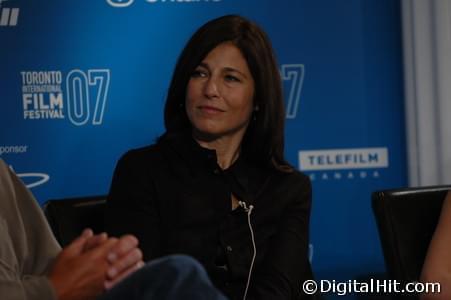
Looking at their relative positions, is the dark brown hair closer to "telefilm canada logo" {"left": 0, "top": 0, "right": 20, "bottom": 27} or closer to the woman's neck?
the woman's neck

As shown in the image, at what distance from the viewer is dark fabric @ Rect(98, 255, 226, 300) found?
1173mm

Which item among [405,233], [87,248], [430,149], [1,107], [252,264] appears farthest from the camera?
[430,149]

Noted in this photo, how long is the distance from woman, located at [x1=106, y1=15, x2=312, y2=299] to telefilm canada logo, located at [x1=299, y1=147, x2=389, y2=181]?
3.72 feet

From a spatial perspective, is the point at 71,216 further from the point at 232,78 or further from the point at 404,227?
the point at 404,227

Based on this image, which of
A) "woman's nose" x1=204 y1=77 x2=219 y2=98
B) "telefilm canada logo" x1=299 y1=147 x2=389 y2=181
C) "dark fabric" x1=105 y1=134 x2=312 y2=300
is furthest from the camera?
"telefilm canada logo" x1=299 y1=147 x2=389 y2=181

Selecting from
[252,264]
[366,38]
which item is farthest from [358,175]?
[252,264]

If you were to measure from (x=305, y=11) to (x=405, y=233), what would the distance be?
1543mm

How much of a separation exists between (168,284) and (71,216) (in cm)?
135

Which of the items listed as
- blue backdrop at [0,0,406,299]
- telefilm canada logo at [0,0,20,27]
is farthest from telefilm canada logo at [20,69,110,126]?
telefilm canada logo at [0,0,20,27]

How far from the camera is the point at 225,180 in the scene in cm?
249

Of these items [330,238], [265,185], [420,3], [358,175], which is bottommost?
[330,238]

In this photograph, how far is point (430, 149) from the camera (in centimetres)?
384

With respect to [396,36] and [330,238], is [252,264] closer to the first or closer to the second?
[330,238]

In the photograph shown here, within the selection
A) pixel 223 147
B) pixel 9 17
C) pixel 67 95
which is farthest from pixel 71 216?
pixel 9 17
